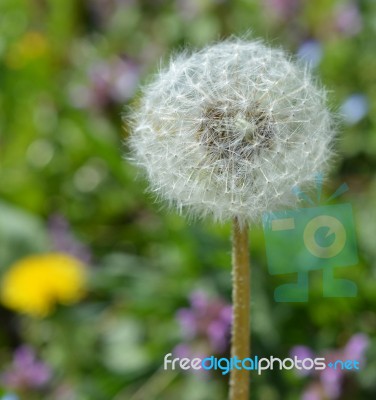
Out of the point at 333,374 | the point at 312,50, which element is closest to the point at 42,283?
the point at 333,374

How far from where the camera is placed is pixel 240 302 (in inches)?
32.5

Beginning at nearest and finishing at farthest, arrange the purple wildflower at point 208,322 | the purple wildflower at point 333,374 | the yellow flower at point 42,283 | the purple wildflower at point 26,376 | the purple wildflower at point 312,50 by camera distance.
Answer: the purple wildflower at point 333,374, the purple wildflower at point 208,322, the purple wildflower at point 26,376, the yellow flower at point 42,283, the purple wildflower at point 312,50

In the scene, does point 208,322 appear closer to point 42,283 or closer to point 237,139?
point 42,283

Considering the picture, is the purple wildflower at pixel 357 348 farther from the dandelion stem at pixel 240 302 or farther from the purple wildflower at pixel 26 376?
the purple wildflower at pixel 26 376

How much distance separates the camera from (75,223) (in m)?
2.18

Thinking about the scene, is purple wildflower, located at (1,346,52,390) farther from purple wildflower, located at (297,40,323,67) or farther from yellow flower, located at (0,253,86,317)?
purple wildflower, located at (297,40,323,67)

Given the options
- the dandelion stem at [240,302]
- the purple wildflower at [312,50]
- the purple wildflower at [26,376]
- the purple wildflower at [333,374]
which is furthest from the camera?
the purple wildflower at [312,50]

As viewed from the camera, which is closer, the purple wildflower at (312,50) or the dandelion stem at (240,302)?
the dandelion stem at (240,302)

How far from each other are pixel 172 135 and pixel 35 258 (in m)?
1.21

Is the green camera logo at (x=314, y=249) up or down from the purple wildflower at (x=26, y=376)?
up

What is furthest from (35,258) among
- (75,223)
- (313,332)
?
(313,332)

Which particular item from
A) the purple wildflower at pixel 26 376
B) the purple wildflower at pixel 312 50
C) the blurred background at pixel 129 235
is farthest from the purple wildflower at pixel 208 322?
the purple wildflower at pixel 312 50

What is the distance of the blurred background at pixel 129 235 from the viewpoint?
1535 mm

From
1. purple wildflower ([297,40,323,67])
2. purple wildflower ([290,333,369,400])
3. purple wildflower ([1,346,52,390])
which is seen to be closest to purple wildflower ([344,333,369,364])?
purple wildflower ([290,333,369,400])
